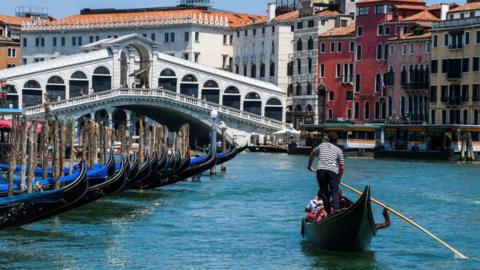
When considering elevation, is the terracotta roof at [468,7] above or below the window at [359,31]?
above

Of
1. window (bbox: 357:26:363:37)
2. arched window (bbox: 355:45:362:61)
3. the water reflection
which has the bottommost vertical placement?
the water reflection

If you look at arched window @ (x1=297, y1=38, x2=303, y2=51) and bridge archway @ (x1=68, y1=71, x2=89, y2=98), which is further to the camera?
arched window @ (x1=297, y1=38, x2=303, y2=51)

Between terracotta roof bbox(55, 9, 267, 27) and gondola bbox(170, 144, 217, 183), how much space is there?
29911 mm

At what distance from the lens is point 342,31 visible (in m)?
51.5

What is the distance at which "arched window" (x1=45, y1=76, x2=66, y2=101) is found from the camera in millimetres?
47906

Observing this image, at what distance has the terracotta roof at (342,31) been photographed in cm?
5098

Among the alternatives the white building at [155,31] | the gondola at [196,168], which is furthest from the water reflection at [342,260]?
the white building at [155,31]

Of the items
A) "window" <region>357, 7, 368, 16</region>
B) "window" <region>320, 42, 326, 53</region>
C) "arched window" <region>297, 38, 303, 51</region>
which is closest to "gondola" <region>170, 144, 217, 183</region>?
"window" <region>357, 7, 368, 16</region>

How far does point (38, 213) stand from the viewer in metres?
15.1

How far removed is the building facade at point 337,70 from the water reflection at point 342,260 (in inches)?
1412

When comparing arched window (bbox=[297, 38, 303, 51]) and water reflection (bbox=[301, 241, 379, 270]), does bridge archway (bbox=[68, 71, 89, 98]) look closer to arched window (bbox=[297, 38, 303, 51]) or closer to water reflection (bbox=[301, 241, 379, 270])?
arched window (bbox=[297, 38, 303, 51])

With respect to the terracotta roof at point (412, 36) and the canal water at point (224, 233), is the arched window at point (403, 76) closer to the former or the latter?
the terracotta roof at point (412, 36)

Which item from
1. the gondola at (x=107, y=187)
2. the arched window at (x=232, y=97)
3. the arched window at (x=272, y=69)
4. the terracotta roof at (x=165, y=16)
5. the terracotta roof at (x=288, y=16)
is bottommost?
the gondola at (x=107, y=187)

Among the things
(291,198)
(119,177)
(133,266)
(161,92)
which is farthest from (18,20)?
(133,266)
